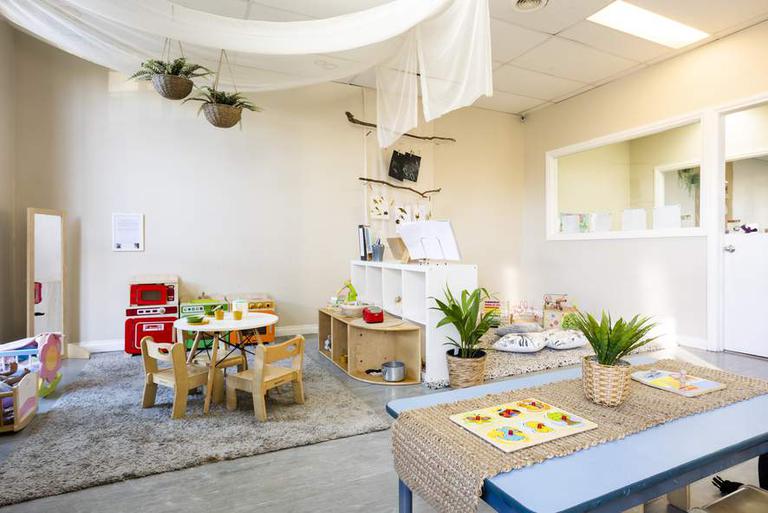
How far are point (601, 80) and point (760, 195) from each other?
2159 millimetres

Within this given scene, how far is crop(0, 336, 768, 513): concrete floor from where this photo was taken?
1.69 meters

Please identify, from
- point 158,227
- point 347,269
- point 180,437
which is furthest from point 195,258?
point 180,437

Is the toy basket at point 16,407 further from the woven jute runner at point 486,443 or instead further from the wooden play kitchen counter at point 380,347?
the woven jute runner at point 486,443

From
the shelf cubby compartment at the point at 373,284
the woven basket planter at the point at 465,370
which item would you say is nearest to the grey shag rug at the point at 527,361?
the woven basket planter at the point at 465,370

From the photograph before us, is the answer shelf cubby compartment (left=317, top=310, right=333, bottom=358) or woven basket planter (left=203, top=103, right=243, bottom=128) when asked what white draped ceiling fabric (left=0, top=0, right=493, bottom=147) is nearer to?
woven basket planter (left=203, top=103, right=243, bottom=128)

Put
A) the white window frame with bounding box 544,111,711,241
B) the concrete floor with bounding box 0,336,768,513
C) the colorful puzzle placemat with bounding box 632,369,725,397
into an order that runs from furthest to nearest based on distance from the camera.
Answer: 1. the white window frame with bounding box 544,111,711,241
2. the concrete floor with bounding box 0,336,768,513
3. the colorful puzzle placemat with bounding box 632,369,725,397

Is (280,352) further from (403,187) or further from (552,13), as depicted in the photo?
(552,13)

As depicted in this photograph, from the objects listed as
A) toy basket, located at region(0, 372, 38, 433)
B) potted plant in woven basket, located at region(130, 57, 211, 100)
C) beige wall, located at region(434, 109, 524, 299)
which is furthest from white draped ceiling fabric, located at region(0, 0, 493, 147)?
beige wall, located at region(434, 109, 524, 299)

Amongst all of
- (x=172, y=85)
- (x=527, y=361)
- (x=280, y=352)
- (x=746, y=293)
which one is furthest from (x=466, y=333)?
(x=746, y=293)

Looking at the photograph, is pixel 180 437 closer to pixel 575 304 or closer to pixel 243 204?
pixel 243 204

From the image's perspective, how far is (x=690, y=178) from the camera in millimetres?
4684

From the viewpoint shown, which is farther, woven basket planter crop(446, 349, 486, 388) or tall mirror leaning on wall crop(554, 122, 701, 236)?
tall mirror leaning on wall crop(554, 122, 701, 236)

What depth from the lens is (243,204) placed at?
4.85 m

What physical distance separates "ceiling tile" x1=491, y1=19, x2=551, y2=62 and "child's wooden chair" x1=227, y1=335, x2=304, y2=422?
3375 millimetres
